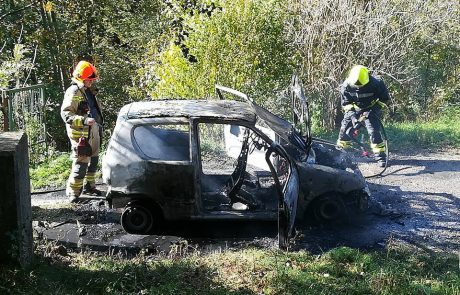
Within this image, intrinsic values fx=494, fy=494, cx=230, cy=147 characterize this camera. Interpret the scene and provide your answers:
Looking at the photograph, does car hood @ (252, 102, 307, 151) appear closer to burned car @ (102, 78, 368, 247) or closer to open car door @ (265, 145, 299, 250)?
burned car @ (102, 78, 368, 247)

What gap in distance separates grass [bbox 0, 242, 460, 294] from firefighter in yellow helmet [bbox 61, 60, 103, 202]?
1990 mm

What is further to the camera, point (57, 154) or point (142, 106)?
point (57, 154)

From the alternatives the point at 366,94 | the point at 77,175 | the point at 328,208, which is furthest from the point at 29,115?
the point at 366,94

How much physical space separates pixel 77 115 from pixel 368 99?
17.4ft

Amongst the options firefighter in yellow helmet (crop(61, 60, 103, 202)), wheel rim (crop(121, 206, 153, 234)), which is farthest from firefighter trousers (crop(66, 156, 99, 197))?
wheel rim (crop(121, 206, 153, 234))

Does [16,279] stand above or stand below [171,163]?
below

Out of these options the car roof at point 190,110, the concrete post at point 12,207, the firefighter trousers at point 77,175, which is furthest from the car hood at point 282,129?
the concrete post at point 12,207

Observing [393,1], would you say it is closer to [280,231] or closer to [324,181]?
[324,181]

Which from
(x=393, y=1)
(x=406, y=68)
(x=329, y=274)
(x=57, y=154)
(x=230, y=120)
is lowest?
(x=329, y=274)

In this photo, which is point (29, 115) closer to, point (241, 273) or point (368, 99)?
point (368, 99)

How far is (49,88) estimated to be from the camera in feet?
45.7

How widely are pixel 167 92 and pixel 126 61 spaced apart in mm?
5022

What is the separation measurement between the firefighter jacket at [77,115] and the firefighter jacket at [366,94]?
475cm

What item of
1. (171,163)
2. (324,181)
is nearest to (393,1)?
(324,181)
